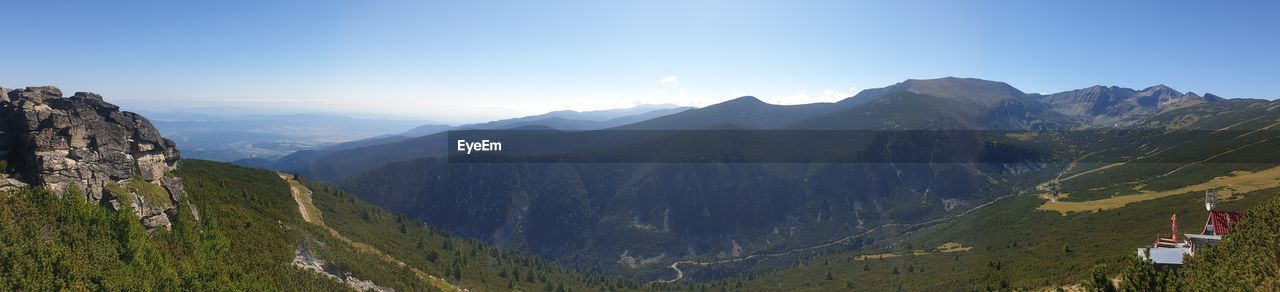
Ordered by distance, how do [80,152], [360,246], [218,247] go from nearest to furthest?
[80,152]
[218,247]
[360,246]

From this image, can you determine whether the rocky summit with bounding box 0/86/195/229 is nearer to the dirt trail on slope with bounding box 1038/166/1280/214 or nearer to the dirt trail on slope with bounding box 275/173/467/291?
the dirt trail on slope with bounding box 275/173/467/291

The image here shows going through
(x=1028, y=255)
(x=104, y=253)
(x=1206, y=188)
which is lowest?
(x=1028, y=255)

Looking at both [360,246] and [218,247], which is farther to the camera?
Answer: [360,246]

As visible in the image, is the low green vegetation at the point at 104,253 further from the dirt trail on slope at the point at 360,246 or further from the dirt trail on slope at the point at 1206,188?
the dirt trail on slope at the point at 1206,188

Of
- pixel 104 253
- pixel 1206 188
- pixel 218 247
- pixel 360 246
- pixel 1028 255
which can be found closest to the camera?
pixel 104 253

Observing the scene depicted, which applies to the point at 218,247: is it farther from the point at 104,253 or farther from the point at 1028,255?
the point at 1028,255

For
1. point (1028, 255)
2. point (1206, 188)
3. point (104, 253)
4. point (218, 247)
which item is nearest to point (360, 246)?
point (218, 247)

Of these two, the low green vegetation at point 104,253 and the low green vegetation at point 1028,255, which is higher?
the low green vegetation at point 104,253

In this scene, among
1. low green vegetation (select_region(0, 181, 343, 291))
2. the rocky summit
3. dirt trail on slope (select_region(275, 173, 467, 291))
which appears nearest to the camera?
low green vegetation (select_region(0, 181, 343, 291))

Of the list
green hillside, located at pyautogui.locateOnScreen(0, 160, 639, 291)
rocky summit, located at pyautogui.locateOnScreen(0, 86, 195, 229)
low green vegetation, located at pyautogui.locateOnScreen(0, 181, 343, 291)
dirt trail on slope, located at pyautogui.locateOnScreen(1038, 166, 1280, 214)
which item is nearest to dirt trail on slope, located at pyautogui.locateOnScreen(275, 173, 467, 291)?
green hillside, located at pyautogui.locateOnScreen(0, 160, 639, 291)

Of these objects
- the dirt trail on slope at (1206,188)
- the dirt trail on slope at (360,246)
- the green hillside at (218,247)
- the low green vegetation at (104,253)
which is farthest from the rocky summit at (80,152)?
the dirt trail on slope at (1206,188)
